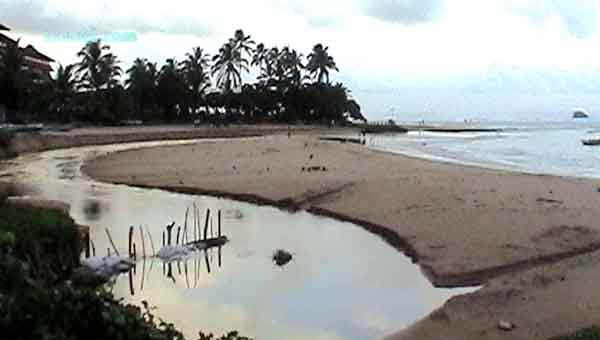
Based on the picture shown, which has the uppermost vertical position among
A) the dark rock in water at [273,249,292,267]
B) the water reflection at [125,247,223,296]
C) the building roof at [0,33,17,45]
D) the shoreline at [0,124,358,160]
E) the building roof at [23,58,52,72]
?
the building roof at [0,33,17,45]

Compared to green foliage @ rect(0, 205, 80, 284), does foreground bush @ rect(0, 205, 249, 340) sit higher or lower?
higher

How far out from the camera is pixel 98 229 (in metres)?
24.8

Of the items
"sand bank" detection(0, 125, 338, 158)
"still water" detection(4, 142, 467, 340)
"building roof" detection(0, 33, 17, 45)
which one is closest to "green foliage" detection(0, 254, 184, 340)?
"still water" detection(4, 142, 467, 340)

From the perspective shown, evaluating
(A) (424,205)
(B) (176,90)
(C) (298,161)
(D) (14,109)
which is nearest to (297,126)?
(B) (176,90)

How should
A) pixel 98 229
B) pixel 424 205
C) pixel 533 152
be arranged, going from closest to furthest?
1. pixel 98 229
2. pixel 424 205
3. pixel 533 152

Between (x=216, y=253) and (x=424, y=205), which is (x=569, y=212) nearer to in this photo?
(x=424, y=205)

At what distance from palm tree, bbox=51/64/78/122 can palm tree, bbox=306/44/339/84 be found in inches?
1901

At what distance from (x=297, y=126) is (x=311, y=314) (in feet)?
304

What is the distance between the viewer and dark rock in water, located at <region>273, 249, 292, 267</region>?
66.7 feet

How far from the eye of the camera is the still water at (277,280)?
15.1 meters

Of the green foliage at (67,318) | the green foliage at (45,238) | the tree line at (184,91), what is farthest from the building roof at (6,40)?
the green foliage at (67,318)

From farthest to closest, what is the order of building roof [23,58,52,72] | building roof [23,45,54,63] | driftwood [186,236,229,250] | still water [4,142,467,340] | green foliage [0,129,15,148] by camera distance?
building roof [23,45,54,63], building roof [23,58,52,72], green foliage [0,129,15,148], driftwood [186,236,229,250], still water [4,142,467,340]

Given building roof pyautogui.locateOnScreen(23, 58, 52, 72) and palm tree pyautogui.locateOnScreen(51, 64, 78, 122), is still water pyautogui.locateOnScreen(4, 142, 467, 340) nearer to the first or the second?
palm tree pyautogui.locateOnScreen(51, 64, 78, 122)

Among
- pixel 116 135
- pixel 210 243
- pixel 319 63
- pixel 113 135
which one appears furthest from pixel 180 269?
pixel 319 63
